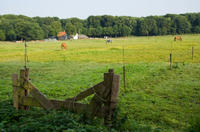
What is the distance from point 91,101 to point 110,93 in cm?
59

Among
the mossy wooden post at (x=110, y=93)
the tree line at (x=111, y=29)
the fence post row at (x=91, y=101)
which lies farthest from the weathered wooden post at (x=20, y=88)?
the tree line at (x=111, y=29)

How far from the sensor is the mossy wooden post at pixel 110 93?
241 inches

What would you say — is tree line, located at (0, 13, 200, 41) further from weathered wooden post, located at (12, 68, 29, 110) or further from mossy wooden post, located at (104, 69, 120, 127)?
mossy wooden post, located at (104, 69, 120, 127)

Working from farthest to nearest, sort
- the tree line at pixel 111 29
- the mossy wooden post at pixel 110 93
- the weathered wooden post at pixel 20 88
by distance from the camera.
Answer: the tree line at pixel 111 29 < the weathered wooden post at pixel 20 88 < the mossy wooden post at pixel 110 93

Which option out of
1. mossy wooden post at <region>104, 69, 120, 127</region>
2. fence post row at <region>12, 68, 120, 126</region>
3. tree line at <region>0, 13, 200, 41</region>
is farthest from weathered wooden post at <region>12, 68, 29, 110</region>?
A: tree line at <region>0, 13, 200, 41</region>

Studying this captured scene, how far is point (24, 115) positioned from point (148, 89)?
7.75 metres

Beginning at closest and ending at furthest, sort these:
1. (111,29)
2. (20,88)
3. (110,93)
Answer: (110,93) < (20,88) < (111,29)

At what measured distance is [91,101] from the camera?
250 inches

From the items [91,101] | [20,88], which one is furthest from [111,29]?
[91,101]

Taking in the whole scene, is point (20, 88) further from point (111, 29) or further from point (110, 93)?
point (111, 29)

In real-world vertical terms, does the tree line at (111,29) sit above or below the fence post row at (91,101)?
above

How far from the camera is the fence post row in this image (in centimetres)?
620

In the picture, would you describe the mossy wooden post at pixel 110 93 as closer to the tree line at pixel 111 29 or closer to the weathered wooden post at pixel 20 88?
the weathered wooden post at pixel 20 88

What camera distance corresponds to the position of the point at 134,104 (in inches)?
395
